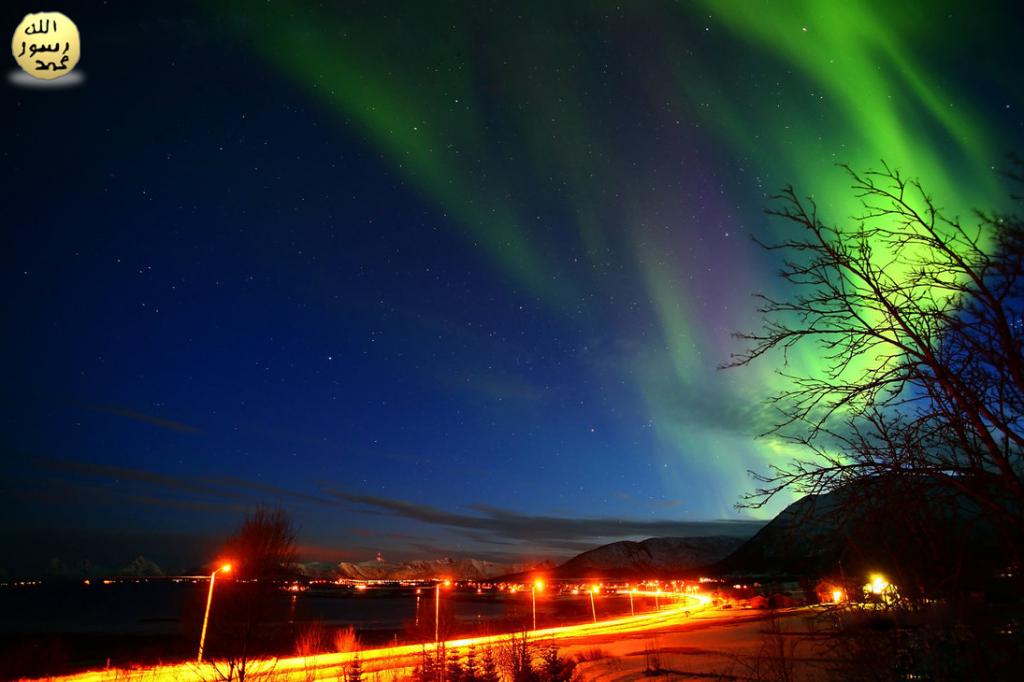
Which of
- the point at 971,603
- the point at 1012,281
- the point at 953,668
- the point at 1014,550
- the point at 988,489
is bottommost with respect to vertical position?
the point at 953,668

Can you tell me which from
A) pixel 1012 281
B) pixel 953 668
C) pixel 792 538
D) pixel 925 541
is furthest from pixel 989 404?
pixel 953 668

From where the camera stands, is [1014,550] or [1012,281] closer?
[1012,281]

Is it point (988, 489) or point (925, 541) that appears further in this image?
point (925, 541)

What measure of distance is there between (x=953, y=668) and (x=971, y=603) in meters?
2.35

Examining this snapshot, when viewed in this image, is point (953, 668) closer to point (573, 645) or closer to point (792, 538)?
point (792, 538)

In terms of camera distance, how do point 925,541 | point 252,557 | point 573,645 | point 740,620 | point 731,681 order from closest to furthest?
1. point 925,541
2. point 731,681
3. point 252,557
4. point 573,645
5. point 740,620

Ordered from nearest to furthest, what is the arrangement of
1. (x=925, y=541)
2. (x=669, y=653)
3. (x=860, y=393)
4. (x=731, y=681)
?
1. (x=860, y=393)
2. (x=925, y=541)
3. (x=731, y=681)
4. (x=669, y=653)

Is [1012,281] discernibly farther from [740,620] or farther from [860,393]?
[740,620]

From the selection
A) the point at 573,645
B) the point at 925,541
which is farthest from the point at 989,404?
the point at 573,645

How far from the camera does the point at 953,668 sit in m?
7.75

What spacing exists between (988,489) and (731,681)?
17.7 m

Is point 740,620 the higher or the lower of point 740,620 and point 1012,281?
the lower

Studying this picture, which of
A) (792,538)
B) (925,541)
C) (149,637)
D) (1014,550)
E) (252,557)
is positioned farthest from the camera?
(149,637)

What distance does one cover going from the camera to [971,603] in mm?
6270
